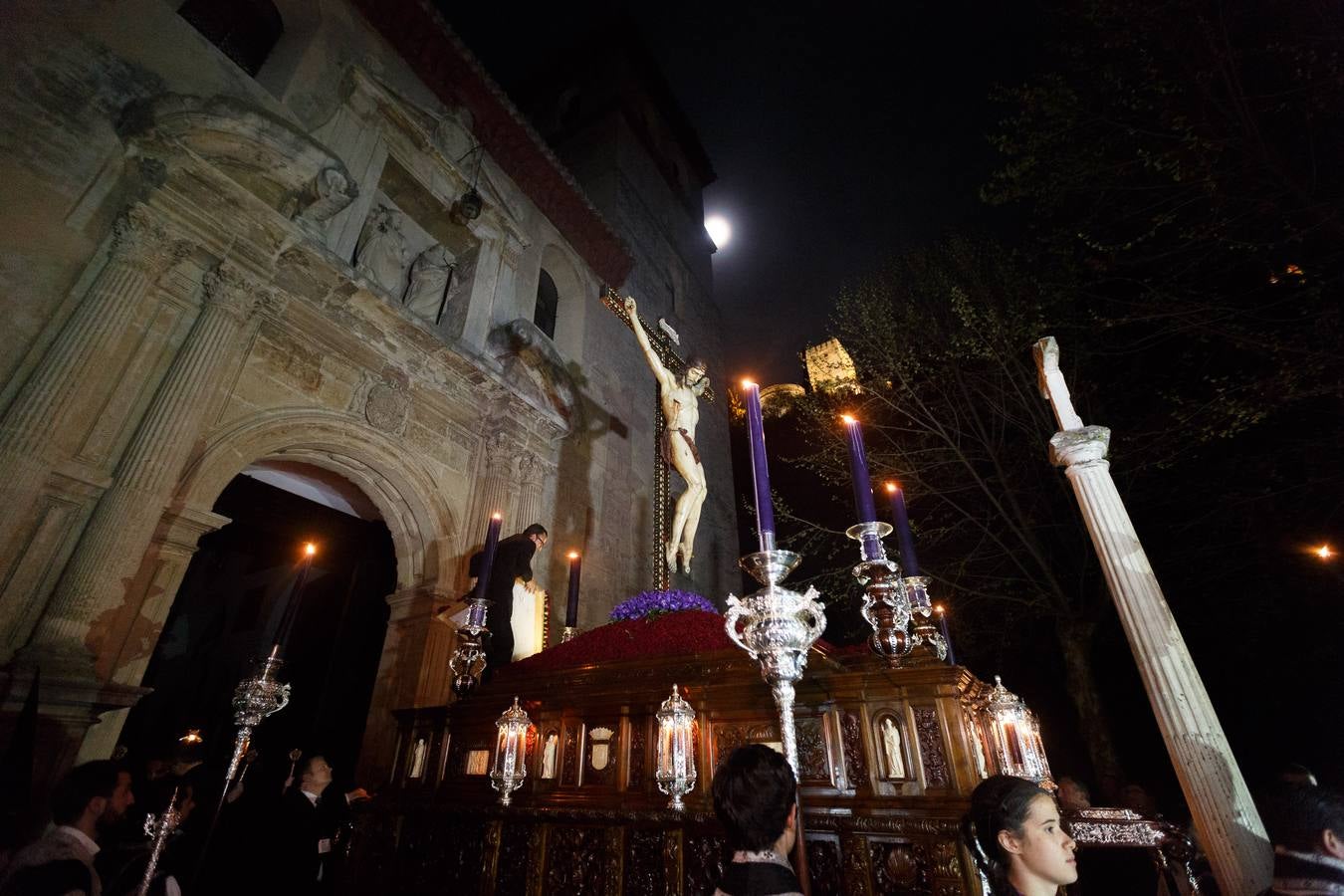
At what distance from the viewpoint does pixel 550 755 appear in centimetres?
309

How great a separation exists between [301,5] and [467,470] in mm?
6340

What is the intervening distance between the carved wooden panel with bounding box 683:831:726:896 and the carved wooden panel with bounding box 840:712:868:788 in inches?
24.7

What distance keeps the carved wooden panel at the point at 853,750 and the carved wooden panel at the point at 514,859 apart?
151cm

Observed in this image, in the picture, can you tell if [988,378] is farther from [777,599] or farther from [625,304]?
[777,599]

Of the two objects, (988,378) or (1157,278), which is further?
(988,378)

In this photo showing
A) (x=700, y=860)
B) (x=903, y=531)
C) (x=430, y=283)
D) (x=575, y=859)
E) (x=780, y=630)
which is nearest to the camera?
(x=780, y=630)

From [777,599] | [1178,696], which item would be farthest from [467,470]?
[1178,696]

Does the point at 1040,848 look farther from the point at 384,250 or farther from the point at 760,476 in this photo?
the point at 384,250

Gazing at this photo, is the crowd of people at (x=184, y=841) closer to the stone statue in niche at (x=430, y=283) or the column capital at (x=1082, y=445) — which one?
the column capital at (x=1082, y=445)

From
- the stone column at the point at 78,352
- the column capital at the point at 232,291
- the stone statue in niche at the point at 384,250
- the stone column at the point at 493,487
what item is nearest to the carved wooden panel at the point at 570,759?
the stone column at the point at 78,352

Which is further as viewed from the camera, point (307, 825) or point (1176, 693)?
point (1176, 693)

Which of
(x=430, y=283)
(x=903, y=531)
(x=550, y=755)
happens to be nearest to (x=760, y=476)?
(x=903, y=531)

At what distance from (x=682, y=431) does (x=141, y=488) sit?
4.73 metres

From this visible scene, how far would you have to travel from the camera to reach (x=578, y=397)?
9742 mm
